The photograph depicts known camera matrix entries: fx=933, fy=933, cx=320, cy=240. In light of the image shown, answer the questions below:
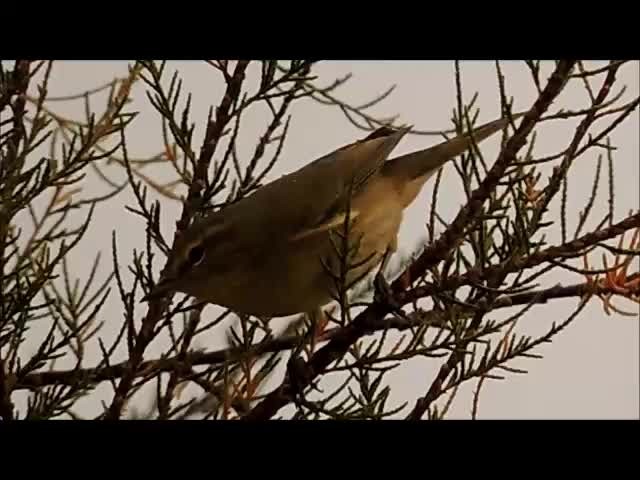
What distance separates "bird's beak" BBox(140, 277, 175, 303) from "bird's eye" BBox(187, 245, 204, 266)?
29 millimetres

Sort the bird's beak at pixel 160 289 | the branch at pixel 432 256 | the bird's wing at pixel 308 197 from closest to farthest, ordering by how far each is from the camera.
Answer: the branch at pixel 432 256
the bird's beak at pixel 160 289
the bird's wing at pixel 308 197

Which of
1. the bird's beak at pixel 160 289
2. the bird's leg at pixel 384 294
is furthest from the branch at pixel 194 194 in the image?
the bird's leg at pixel 384 294

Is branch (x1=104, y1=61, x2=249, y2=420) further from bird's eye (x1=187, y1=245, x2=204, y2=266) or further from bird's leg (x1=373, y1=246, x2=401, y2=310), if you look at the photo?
bird's leg (x1=373, y1=246, x2=401, y2=310)

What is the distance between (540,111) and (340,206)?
30 centimetres

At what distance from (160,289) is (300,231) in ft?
0.61

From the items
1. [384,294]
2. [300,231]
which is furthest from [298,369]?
[300,231]

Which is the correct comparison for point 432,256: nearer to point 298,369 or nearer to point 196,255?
point 298,369

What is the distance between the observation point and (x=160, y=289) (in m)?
0.60

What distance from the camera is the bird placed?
66 centimetres

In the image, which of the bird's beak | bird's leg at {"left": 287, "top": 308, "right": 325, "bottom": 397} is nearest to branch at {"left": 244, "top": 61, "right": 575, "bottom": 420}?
bird's leg at {"left": 287, "top": 308, "right": 325, "bottom": 397}

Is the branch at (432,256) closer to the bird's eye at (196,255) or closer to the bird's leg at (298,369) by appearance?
the bird's leg at (298,369)

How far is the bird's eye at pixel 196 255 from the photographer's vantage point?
2.13 feet
